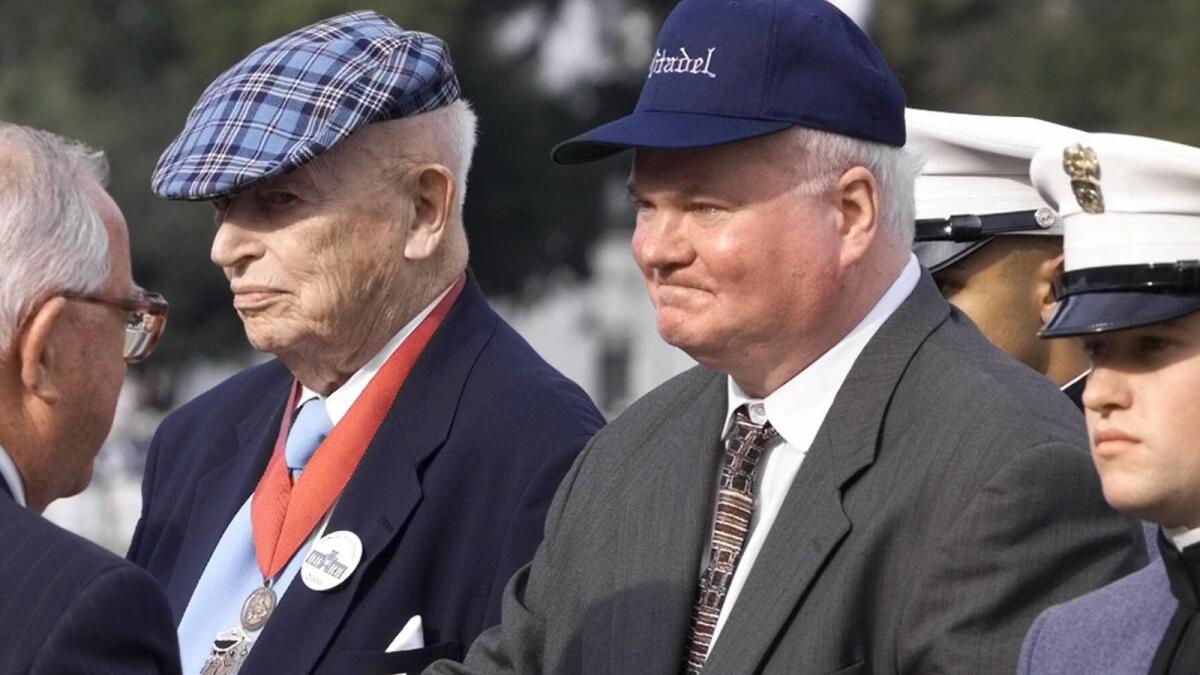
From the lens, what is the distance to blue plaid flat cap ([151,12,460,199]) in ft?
15.2

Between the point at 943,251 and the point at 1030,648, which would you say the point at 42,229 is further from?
the point at 943,251

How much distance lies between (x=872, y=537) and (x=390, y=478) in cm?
130

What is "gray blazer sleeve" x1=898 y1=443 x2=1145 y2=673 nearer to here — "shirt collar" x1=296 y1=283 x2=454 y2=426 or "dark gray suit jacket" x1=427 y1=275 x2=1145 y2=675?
"dark gray suit jacket" x1=427 y1=275 x2=1145 y2=675

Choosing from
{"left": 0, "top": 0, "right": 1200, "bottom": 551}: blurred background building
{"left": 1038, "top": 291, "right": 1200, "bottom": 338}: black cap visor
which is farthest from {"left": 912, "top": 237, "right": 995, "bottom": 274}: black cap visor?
{"left": 0, "top": 0, "right": 1200, "bottom": 551}: blurred background building

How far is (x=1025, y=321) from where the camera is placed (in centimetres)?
465

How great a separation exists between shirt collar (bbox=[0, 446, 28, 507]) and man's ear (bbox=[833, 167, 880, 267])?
4.55ft

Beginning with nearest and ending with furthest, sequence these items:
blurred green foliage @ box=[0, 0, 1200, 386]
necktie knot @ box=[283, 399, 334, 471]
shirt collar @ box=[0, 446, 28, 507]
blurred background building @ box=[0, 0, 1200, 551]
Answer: shirt collar @ box=[0, 446, 28, 507] < necktie knot @ box=[283, 399, 334, 471] < blurred green foliage @ box=[0, 0, 1200, 386] < blurred background building @ box=[0, 0, 1200, 551]

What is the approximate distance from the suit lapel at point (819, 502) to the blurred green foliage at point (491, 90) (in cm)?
3100

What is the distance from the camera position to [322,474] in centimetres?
463

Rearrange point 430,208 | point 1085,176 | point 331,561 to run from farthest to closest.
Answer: point 430,208
point 331,561
point 1085,176

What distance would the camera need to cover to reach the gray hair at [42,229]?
3.58 metres

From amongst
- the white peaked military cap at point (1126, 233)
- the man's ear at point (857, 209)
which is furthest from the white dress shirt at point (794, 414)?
the white peaked military cap at point (1126, 233)

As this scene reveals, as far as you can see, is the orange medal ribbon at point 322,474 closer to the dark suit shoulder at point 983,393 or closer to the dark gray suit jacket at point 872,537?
the dark gray suit jacket at point 872,537

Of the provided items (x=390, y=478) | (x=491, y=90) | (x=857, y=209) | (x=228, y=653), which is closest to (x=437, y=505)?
(x=390, y=478)
